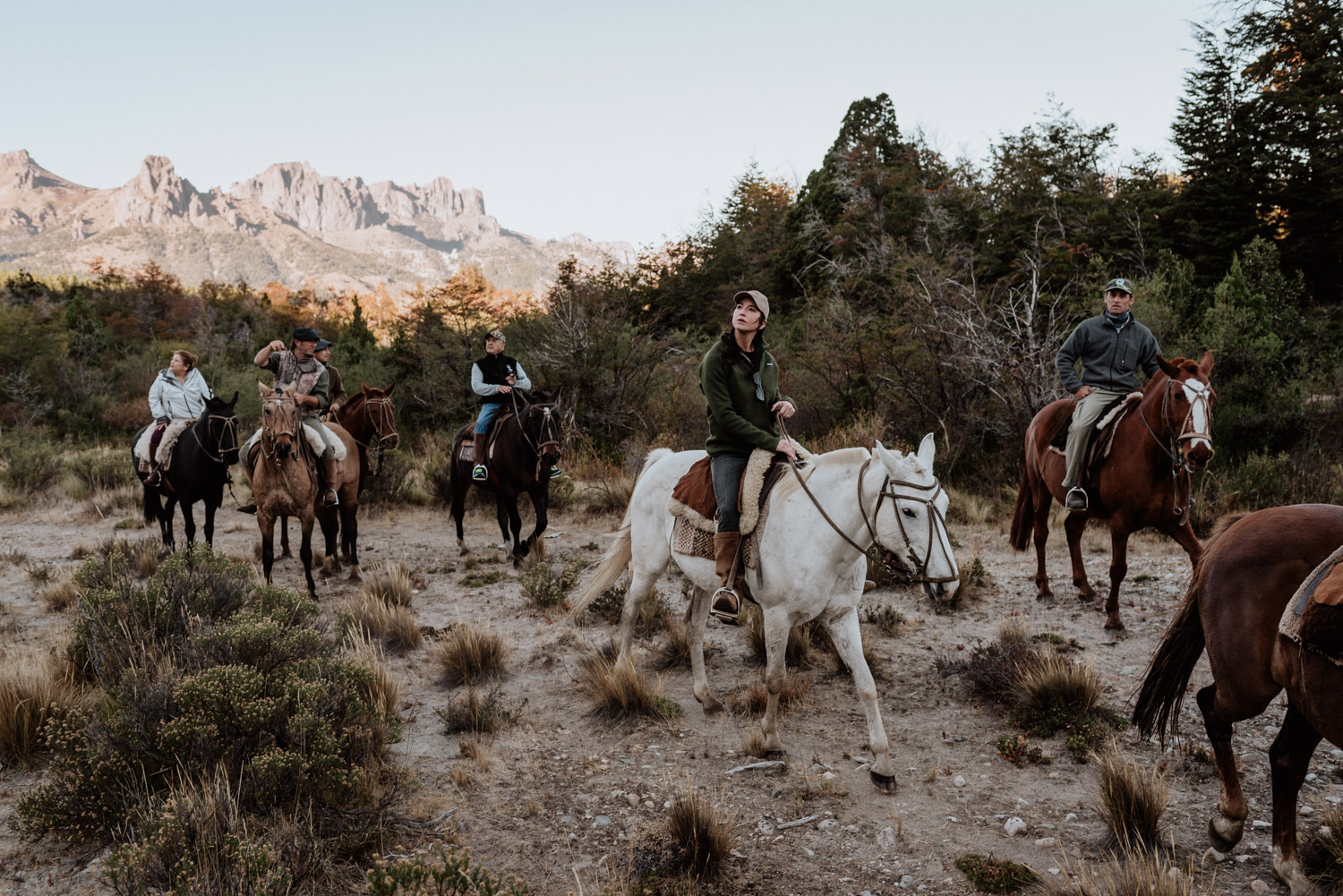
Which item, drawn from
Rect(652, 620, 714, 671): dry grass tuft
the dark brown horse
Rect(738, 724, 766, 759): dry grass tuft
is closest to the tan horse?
Rect(652, 620, 714, 671): dry grass tuft

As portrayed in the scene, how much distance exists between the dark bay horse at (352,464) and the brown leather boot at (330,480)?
13cm

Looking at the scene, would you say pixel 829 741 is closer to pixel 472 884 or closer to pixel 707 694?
pixel 707 694

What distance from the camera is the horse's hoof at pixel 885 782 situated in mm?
3990

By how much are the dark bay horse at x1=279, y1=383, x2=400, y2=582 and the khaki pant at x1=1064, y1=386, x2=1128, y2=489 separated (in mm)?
8341

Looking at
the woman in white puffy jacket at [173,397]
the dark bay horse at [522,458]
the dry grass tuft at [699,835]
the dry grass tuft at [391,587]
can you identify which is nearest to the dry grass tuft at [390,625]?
the dry grass tuft at [391,587]

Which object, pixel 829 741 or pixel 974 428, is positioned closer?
pixel 829 741

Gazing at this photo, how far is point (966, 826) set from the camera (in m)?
3.65

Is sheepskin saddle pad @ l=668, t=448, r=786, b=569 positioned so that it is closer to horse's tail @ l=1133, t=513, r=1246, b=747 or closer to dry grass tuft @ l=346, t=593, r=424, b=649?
horse's tail @ l=1133, t=513, r=1246, b=747

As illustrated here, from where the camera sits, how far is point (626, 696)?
16.4 feet

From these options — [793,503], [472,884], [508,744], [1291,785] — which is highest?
[793,503]

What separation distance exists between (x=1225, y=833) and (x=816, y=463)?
2.70m

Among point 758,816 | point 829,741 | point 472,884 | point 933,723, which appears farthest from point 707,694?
point 472,884

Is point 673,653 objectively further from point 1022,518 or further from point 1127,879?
point 1022,518

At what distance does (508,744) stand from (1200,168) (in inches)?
983
